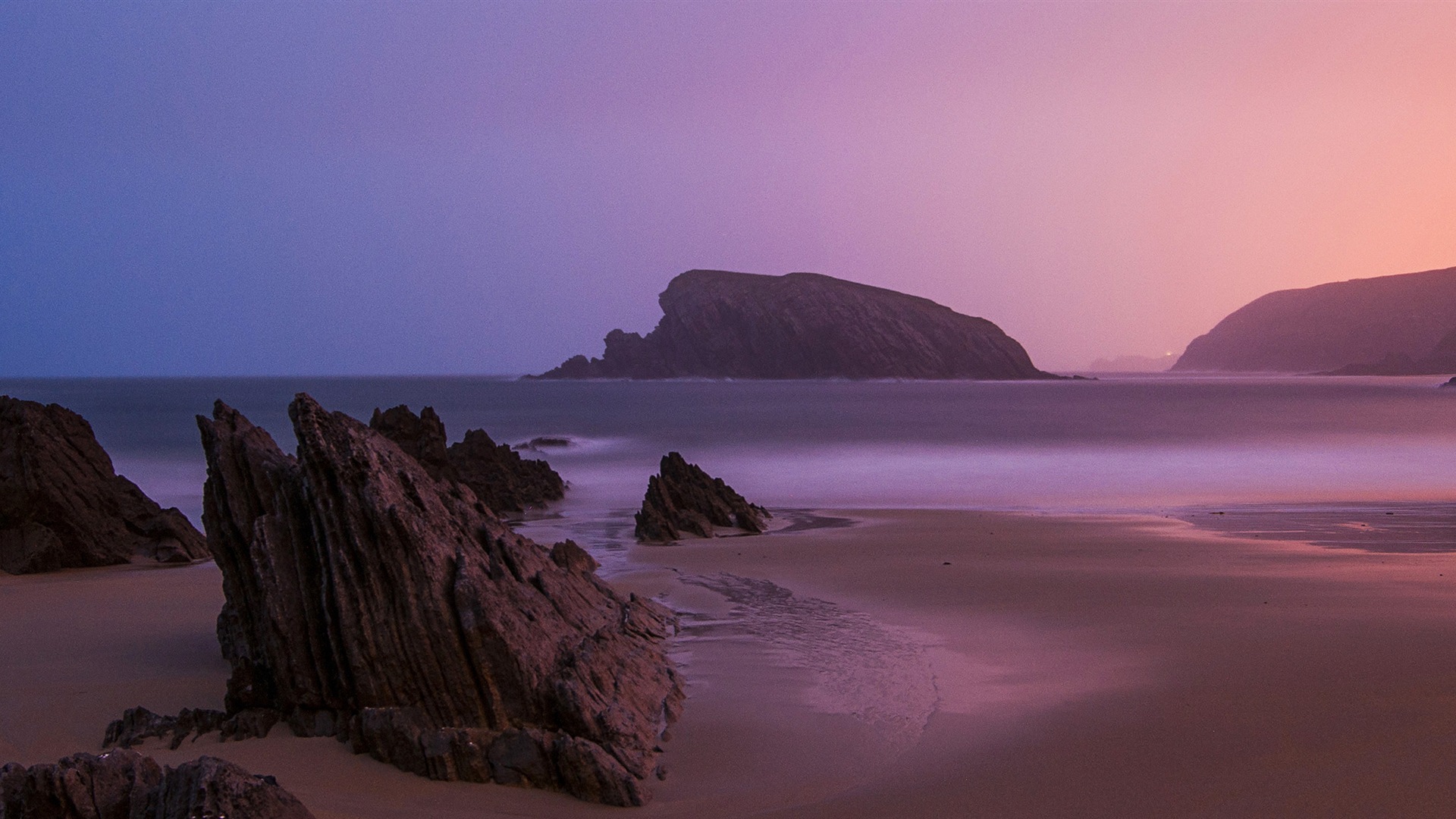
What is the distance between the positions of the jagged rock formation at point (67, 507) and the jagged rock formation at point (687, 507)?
6.27m

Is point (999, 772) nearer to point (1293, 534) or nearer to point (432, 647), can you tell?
point (432, 647)

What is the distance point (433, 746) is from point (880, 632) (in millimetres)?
4645

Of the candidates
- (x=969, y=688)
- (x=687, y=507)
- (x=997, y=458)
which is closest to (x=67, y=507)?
(x=687, y=507)

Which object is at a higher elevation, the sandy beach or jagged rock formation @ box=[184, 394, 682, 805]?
jagged rock formation @ box=[184, 394, 682, 805]

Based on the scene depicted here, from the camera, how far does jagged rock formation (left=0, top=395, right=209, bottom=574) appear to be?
12.4 m

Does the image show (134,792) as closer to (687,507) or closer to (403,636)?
(403,636)

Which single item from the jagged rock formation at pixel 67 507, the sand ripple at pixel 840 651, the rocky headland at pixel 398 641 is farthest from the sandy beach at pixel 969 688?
the jagged rock formation at pixel 67 507

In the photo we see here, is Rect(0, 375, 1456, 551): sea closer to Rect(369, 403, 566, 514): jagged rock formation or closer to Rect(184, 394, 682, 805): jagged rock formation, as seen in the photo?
Rect(369, 403, 566, 514): jagged rock formation

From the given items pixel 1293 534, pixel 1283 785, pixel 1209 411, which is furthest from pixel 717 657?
pixel 1209 411

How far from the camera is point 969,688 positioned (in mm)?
7184

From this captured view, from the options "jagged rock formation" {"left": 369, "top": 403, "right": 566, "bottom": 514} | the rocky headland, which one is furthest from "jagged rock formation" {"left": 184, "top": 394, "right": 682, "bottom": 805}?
"jagged rock formation" {"left": 369, "top": 403, "right": 566, "bottom": 514}

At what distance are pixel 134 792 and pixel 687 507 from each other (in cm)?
1297

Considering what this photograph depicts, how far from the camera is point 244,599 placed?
668 centimetres

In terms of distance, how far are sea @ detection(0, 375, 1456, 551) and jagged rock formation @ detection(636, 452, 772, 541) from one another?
66 centimetres
